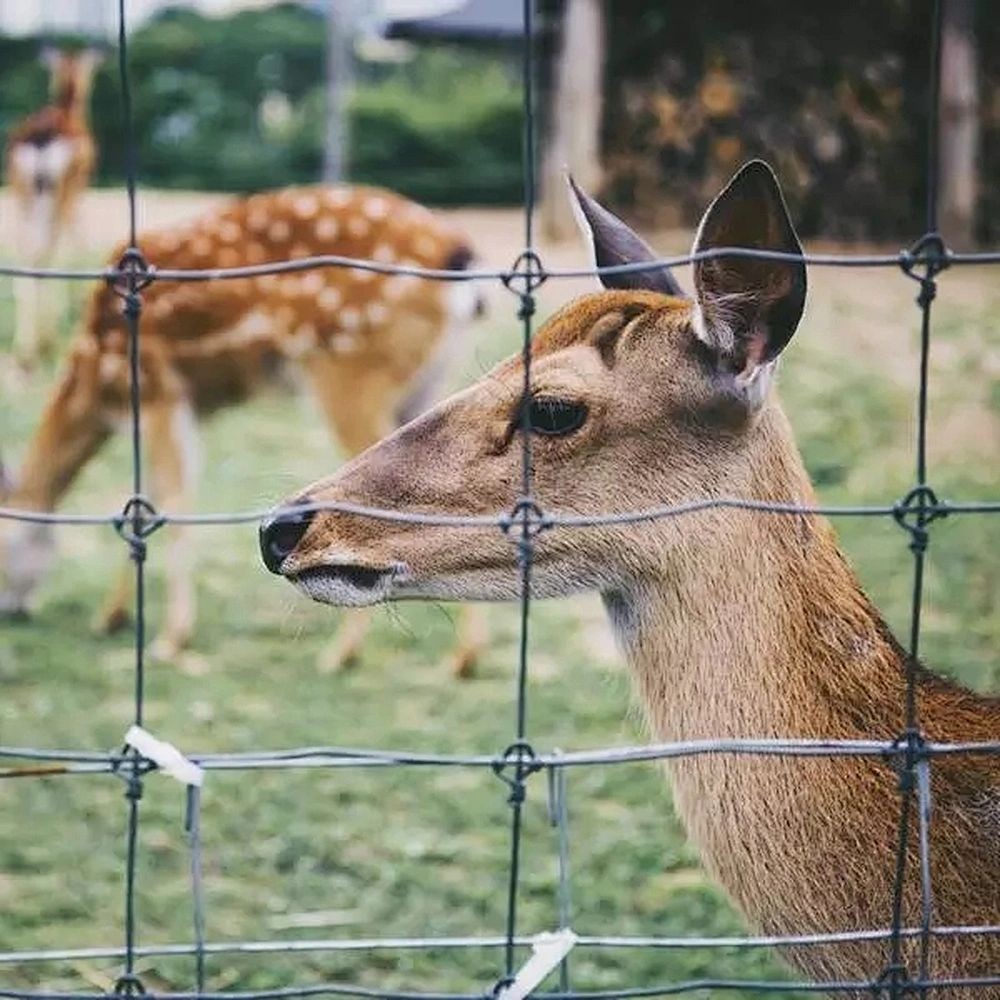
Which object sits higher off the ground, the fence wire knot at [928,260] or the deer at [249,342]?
the deer at [249,342]

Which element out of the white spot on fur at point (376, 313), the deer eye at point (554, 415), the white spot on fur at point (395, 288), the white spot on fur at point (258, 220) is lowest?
the deer eye at point (554, 415)

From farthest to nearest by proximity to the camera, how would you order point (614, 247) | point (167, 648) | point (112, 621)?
point (112, 621), point (167, 648), point (614, 247)

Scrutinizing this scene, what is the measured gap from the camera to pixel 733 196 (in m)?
2.35

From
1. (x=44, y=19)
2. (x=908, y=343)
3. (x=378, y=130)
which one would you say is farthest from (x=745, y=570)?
(x=44, y=19)

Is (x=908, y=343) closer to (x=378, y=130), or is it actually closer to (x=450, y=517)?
(x=450, y=517)

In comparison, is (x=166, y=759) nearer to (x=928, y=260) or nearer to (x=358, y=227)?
(x=928, y=260)

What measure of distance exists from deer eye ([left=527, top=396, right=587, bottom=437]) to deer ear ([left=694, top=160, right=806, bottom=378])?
8.6 inches

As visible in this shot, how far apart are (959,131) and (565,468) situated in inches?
418

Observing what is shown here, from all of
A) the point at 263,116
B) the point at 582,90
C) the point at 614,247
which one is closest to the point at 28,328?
the point at 582,90

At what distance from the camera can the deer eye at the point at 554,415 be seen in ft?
8.52

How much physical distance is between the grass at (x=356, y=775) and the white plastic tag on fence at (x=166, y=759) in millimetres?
295

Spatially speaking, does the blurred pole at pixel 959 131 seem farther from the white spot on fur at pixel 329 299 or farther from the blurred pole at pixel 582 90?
the white spot on fur at pixel 329 299

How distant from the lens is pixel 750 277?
7.88 ft

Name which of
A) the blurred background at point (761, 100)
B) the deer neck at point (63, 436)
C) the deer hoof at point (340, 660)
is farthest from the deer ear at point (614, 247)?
the blurred background at point (761, 100)
